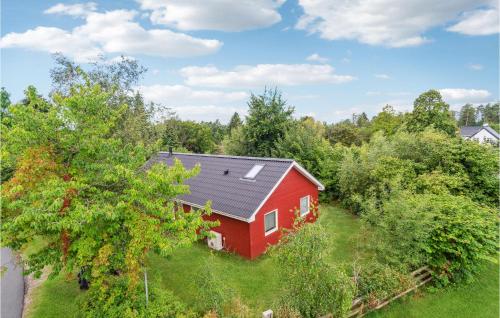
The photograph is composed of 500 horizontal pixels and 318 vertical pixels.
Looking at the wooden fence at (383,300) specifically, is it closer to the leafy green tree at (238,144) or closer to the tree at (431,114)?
the leafy green tree at (238,144)

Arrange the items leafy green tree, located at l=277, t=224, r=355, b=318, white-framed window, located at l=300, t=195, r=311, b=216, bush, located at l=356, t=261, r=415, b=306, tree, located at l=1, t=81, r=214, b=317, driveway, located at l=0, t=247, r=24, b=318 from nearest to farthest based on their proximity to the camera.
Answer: tree, located at l=1, t=81, r=214, b=317, leafy green tree, located at l=277, t=224, r=355, b=318, bush, located at l=356, t=261, r=415, b=306, driveway, located at l=0, t=247, r=24, b=318, white-framed window, located at l=300, t=195, r=311, b=216

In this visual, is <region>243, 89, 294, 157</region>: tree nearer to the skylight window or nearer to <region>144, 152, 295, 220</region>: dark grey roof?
<region>144, 152, 295, 220</region>: dark grey roof

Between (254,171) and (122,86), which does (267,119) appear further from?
(122,86)

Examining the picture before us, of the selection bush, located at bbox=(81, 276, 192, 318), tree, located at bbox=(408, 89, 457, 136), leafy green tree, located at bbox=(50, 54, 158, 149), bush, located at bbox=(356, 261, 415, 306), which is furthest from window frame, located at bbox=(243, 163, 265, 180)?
tree, located at bbox=(408, 89, 457, 136)

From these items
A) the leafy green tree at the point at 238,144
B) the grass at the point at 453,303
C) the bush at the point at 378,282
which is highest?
the leafy green tree at the point at 238,144

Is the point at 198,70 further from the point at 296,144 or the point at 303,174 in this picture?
the point at 303,174

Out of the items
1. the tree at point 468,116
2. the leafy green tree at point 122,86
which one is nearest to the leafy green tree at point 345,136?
the leafy green tree at point 122,86
